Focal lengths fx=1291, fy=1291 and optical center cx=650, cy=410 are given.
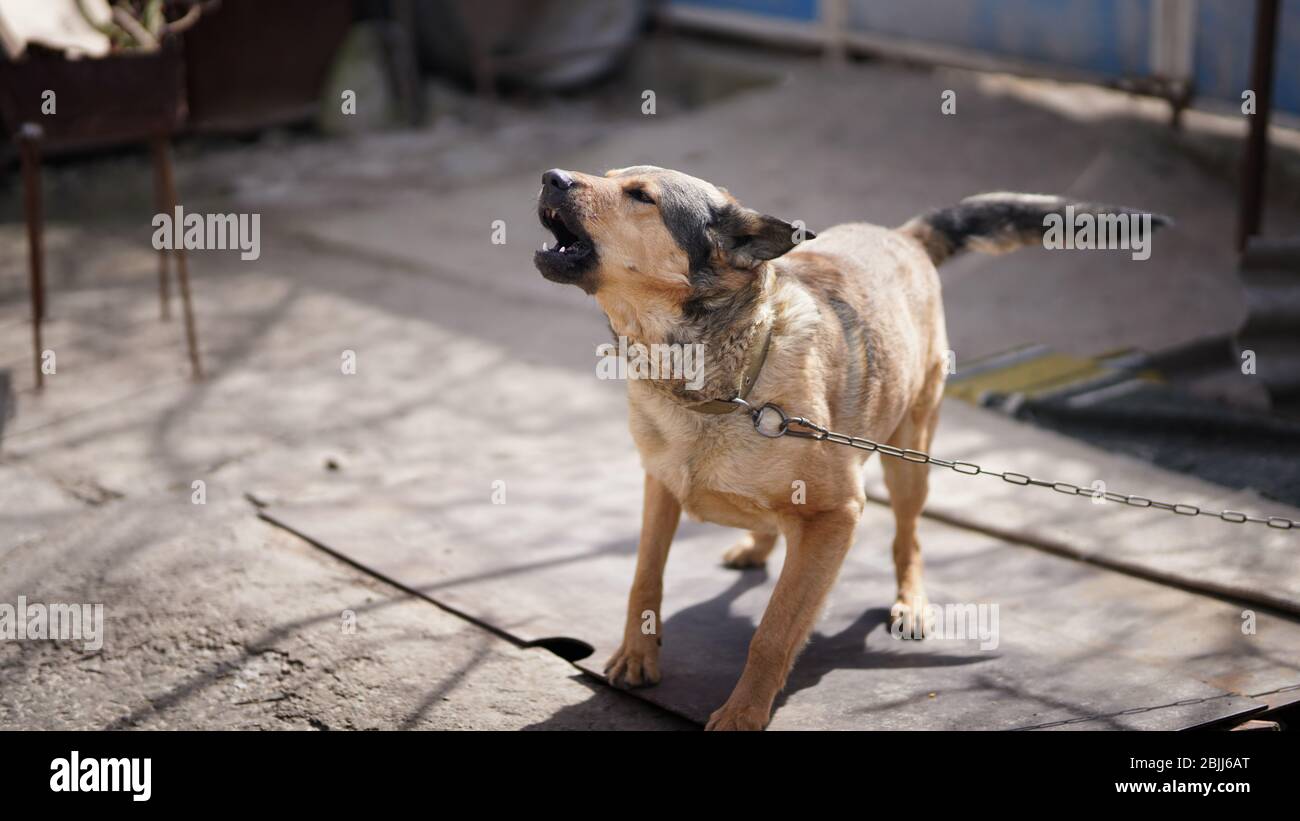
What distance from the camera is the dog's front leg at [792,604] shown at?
3.99m

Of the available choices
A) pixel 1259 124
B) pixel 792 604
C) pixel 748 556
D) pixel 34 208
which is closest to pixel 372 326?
pixel 34 208

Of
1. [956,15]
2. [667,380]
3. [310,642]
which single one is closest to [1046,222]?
[667,380]

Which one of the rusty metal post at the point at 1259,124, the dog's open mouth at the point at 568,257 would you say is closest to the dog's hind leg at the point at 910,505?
the dog's open mouth at the point at 568,257

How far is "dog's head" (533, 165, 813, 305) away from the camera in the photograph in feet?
12.8

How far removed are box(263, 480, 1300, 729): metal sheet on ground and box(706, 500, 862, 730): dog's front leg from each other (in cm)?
14

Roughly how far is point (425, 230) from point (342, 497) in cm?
455

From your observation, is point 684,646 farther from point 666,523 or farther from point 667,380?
point 667,380

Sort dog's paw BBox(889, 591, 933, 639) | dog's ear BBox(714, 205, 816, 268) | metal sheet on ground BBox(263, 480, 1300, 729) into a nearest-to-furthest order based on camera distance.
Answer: dog's ear BBox(714, 205, 816, 268) → metal sheet on ground BBox(263, 480, 1300, 729) → dog's paw BBox(889, 591, 933, 639)

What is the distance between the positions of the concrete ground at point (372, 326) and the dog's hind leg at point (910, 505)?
1.15m

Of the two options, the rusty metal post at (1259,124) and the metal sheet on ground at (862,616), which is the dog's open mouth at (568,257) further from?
the rusty metal post at (1259,124)

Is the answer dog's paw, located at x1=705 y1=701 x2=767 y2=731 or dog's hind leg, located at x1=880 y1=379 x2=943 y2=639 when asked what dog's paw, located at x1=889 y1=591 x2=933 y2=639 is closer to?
dog's hind leg, located at x1=880 y1=379 x2=943 y2=639

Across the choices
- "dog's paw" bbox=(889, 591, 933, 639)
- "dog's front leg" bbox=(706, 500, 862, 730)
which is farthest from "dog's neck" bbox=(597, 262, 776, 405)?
"dog's paw" bbox=(889, 591, 933, 639)

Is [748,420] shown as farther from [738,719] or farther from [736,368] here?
[738,719]
